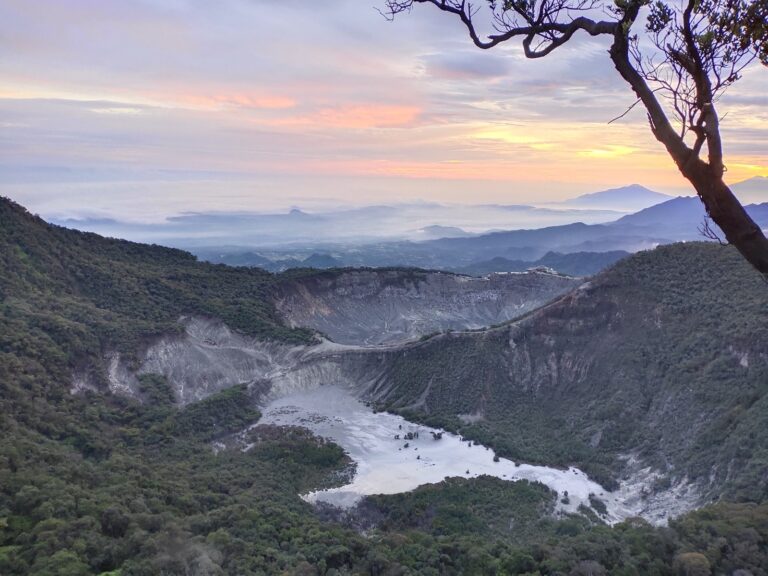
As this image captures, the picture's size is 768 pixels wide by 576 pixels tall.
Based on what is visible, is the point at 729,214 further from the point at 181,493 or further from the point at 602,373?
the point at 602,373

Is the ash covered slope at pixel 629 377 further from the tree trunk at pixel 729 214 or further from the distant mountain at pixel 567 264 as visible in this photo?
the distant mountain at pixel 567 264

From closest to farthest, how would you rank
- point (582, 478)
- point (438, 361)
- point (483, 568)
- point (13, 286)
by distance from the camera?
point (483, 568)
point (582, 478)
point (13, 286)
point (438, 361)

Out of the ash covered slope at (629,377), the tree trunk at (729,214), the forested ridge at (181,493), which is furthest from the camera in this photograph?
the ash covered slope at (629,377)

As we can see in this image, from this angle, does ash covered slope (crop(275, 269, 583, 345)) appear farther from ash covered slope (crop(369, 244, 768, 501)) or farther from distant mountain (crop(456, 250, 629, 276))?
distant mountain (crop(456, 250, 629, 276))

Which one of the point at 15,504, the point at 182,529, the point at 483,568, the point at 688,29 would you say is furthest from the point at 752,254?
the point at 15,504

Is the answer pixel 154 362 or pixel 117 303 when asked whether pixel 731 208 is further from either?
pixel 117 303

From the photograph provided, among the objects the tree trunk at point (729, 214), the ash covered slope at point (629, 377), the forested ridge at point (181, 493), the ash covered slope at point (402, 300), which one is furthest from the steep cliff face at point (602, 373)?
the tree trunk at point (729, 214)

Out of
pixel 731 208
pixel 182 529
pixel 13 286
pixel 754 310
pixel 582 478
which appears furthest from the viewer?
pixel 13 286
